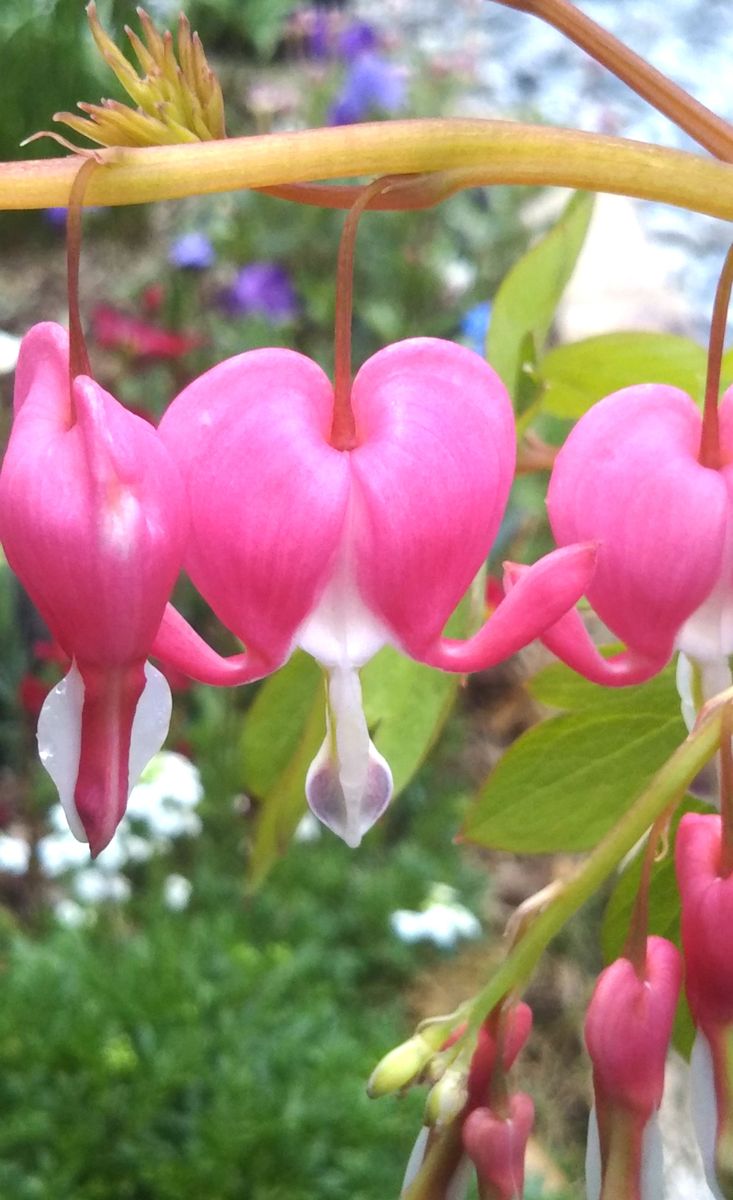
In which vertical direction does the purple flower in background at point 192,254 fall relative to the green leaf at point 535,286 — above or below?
below

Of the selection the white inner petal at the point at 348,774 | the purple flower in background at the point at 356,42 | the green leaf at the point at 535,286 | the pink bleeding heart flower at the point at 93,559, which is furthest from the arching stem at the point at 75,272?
the purple flower in background at the point at 356,42

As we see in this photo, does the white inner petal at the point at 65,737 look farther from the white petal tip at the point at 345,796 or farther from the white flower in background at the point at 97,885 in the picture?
the white flower in background at the point at 97,885

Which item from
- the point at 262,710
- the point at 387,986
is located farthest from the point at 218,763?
the point at 262,710

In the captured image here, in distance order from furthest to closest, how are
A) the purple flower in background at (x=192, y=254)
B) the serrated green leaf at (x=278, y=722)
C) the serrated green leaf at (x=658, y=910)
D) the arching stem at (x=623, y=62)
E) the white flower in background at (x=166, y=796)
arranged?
the purple flower in background at (x=192, y=254) → the white flower in background at (x=166, y=796) → the serrated green leaf at (x=278, y=722) → the serrated green leaf at (x=658, y=910) → the arching stem at (x=623, y=62)

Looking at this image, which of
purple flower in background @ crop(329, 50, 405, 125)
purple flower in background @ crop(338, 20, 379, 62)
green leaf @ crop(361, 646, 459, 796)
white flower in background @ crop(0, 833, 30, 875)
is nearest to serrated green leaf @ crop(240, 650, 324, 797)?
green leaf @ crop(361, 646, 459, 796)

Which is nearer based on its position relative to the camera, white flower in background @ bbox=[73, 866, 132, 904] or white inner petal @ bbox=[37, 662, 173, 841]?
white inner petal @ bbox=[37, 662, 173, 841]

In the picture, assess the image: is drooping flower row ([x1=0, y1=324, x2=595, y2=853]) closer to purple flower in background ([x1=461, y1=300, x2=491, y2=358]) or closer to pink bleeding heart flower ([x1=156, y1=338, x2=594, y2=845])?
pink bleeding heart flower ([x1=156, y1=338, x2=594, y2=845])
